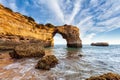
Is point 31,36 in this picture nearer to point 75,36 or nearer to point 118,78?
point 75,36

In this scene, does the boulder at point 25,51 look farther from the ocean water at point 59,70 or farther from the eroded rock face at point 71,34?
the eroded rock face at point 71,34

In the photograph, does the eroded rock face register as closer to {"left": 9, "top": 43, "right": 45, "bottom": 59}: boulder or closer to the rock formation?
the rock formation

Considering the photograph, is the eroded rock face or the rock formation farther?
the eroded rock face

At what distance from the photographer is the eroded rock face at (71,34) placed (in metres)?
54.0

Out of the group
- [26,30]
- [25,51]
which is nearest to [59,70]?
[25,51]

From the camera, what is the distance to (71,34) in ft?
178

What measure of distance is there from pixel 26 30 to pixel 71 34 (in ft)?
75.4

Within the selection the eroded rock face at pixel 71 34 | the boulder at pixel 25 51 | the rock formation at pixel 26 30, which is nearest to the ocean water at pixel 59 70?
the boulder at pixel 25 51

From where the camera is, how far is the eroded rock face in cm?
5397

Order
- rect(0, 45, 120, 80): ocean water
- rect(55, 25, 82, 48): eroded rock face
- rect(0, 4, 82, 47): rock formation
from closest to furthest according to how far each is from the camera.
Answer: rect(0, 45, 120, 80): ocean water < rect(0, 4, 82, 47): rock formation < rect(55, 25, 82, 48): eroded rock face

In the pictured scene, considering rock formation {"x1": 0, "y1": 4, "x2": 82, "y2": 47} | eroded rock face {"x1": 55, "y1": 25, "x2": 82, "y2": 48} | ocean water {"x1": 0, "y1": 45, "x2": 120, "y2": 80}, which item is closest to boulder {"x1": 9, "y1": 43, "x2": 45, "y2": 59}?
ocean water {"x1": 0, "y1": 45, "x2": 120, "y2": 80}

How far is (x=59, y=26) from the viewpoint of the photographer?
5388cm

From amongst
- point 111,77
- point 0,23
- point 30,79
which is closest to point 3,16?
point 0,23

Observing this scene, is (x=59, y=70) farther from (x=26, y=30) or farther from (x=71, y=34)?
(x=71, y=34)
